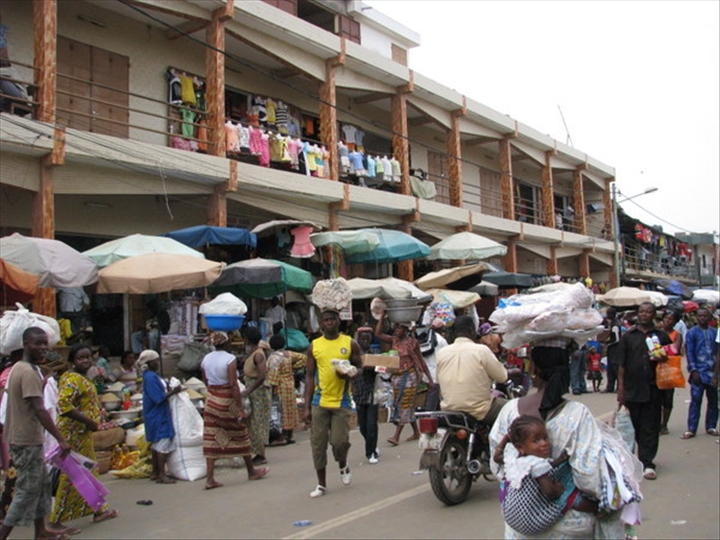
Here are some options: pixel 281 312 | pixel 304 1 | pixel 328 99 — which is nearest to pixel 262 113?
pixel 328 99

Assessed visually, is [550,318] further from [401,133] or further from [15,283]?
[401,133]

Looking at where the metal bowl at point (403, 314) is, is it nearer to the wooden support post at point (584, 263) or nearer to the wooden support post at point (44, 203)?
the wooden support post at point (44, 203)

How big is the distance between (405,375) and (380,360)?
1.20 meters

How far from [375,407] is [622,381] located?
2.95 metres

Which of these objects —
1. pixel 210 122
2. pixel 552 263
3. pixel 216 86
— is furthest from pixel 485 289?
pixel 552 263

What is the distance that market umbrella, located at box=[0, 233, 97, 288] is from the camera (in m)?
9.17

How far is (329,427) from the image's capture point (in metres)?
7.32

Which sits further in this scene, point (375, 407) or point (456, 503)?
point (375, 407)

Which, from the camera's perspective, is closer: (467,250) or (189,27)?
(189,27)

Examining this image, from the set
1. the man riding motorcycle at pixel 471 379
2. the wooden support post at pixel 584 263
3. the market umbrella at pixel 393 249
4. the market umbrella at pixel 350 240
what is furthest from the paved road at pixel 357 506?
the wooden support post at pixel 584 263

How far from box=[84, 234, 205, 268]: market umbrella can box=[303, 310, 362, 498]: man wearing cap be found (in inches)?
180

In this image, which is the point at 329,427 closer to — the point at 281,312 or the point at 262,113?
the point at 281,312

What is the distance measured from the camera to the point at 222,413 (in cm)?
799

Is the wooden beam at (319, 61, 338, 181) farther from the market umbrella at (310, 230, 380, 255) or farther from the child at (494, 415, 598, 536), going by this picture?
the child at (494, 415, 598, 536)
